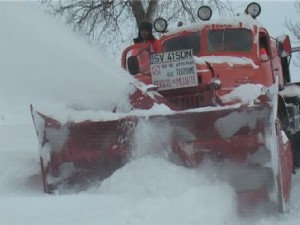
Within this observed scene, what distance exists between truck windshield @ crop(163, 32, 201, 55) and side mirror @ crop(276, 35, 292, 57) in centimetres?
112

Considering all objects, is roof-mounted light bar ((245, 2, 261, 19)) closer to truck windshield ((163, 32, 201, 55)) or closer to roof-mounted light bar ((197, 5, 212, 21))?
roof-mounted light bar ((197, 5, 212, 21))

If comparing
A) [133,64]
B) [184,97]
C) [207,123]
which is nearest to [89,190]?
Result: [207,123]

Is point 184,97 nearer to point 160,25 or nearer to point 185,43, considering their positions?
point 185,43

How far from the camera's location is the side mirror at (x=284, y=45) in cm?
685

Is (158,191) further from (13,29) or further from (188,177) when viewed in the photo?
(13,29)

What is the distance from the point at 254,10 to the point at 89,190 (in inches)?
140

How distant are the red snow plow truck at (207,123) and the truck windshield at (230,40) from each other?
0.04 ft

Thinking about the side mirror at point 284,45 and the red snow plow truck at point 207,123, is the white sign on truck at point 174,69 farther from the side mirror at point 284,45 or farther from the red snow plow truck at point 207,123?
the side mirror at point 284,45

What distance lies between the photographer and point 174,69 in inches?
214

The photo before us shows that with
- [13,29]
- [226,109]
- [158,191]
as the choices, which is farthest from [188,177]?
[13,29]

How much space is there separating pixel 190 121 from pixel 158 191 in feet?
2.38

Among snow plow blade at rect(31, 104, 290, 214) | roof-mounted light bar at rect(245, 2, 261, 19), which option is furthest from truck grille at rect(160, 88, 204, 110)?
roof-mounted light bar at rect(245, 2, 261, 19)

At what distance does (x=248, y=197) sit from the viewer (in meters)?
4.55

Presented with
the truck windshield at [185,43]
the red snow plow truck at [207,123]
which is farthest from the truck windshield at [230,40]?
the truck windshield at [185,43]
